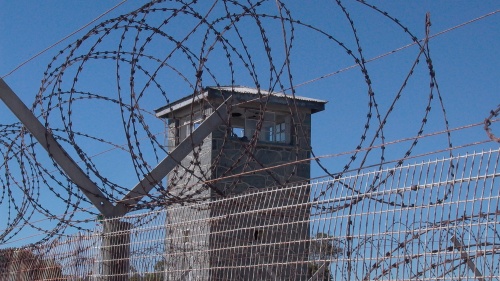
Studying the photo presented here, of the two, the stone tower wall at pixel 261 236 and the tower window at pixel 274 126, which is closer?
the stone tower wall at pixel 261 236

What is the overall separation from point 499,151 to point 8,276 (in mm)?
9680

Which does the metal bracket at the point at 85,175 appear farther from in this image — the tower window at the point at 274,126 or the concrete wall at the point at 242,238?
the tower window at the point at 274,126

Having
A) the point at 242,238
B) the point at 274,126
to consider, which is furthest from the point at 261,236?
the point at 274,126

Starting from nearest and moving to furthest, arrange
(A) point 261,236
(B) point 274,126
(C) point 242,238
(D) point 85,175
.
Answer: (A) point 261,236 → (C) point 242,238 → (D) point 85,175 → (B) point 274,126

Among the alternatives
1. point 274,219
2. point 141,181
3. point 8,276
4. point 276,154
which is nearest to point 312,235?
point 274,219

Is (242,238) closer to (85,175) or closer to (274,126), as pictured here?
(85,175)

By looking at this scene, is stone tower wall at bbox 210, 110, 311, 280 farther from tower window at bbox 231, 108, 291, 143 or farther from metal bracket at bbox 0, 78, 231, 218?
tower window at bbox 231, 108, 291, 143

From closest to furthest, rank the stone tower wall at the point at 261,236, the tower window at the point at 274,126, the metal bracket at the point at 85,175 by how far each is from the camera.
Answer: the stone tower wall at the point at 261,236 → the metal bracket at the point at 85,175 → the tower window at the point at 274,126

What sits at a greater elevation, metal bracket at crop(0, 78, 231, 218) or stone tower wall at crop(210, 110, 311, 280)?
metal bracket at crop(0, 78, 231, 218)

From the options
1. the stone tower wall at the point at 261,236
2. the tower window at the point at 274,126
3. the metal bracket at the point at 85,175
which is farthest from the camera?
the tower window at the point at 274,126

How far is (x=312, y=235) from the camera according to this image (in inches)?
290

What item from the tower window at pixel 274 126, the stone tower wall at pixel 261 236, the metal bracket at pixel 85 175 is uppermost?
the tower window at pixel 274 126

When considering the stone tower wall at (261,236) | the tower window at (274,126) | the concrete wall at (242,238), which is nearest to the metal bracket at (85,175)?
the concrete wall at (242,238)

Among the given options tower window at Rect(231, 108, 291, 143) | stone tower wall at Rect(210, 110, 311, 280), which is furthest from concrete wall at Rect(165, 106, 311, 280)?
tower window at Rect(231, 108, 291, 143)
